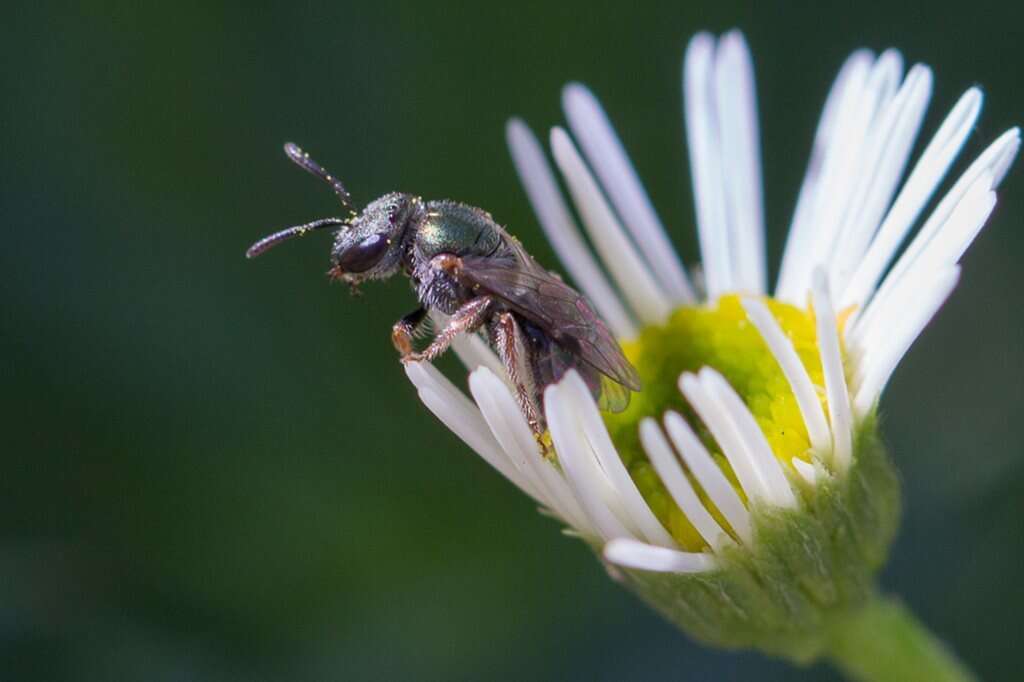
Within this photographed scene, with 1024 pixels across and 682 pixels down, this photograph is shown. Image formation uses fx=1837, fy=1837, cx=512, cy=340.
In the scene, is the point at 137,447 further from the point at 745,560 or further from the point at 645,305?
the point at 745,560

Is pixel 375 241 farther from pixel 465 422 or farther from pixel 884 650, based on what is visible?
pixel 884 650

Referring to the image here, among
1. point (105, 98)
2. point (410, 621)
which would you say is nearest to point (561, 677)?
point (410, 621)

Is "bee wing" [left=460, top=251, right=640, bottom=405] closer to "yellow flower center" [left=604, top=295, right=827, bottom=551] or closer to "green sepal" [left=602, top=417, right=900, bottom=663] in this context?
"yellow flower center" [left=604, top=295, right=827, bottom=551]

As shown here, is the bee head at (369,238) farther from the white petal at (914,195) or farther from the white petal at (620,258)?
the white petal at (914,195)

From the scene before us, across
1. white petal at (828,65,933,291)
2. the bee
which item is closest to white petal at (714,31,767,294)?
white petal at (828,65,933,291)

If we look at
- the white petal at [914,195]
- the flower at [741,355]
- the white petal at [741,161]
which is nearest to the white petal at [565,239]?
the flower at [741,355]

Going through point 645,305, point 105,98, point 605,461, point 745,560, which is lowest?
point 745,560

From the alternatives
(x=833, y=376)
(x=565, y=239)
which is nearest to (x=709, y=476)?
(x=833, y=376)
